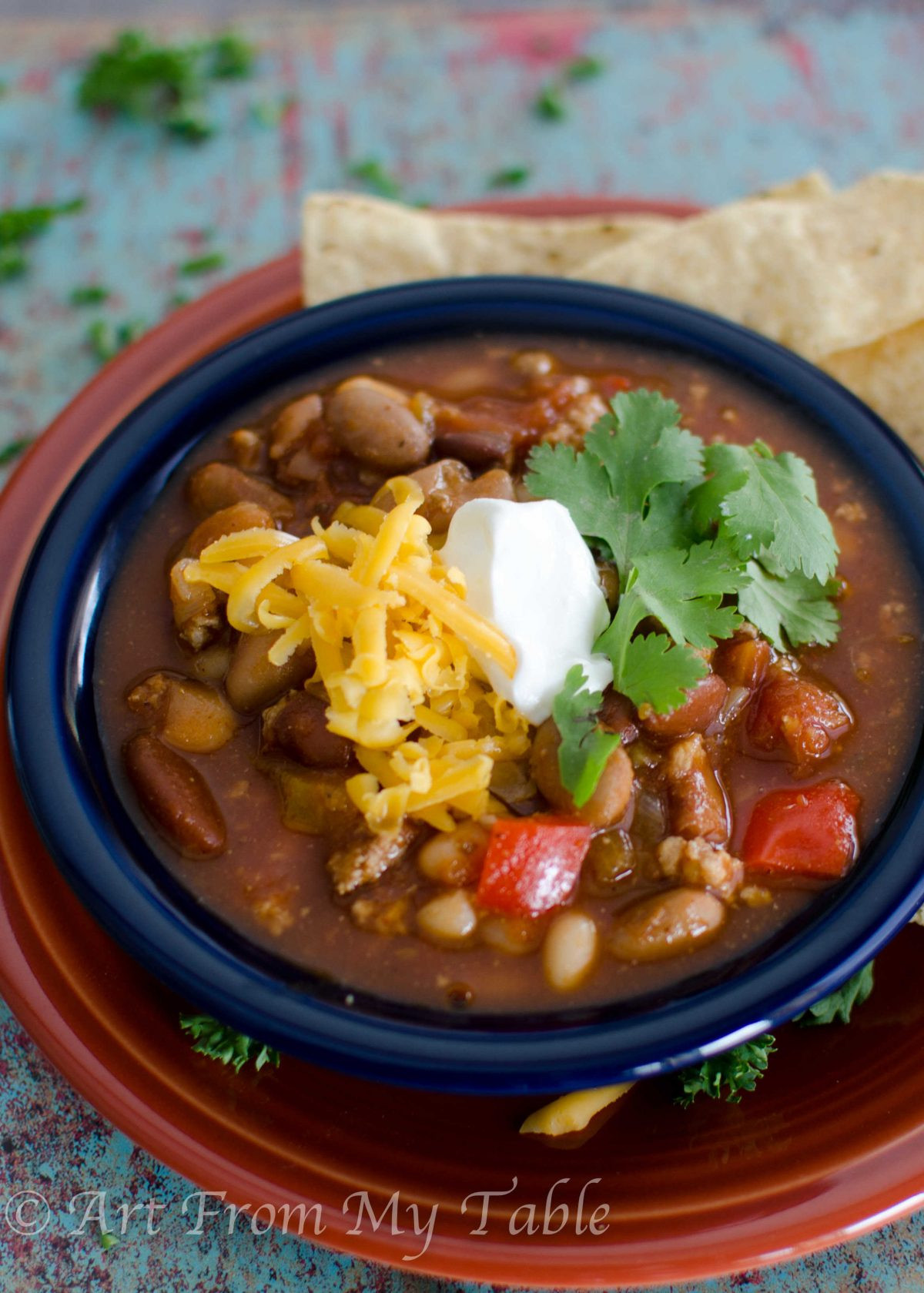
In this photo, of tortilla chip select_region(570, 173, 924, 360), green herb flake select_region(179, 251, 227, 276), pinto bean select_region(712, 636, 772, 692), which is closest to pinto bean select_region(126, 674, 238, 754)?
pinto bean select_region(712, 636, 772, 692)

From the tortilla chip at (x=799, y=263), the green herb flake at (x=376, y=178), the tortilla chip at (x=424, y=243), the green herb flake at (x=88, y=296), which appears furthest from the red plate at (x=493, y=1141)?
the green herb flake at (x=376, y=178)

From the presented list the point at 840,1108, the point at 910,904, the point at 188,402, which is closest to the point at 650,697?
the point at 910,904

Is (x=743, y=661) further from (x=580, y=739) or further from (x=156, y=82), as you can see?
(x=156, y=82)

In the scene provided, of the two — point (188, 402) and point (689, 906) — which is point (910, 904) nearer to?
point (689, 906)

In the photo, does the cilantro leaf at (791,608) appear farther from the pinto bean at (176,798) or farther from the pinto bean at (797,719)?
the pinto bean at (176,798)

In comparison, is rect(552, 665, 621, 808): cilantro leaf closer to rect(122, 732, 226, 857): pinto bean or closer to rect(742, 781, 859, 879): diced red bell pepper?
rect(742, 781, 859, 879): diced red bell pepper
